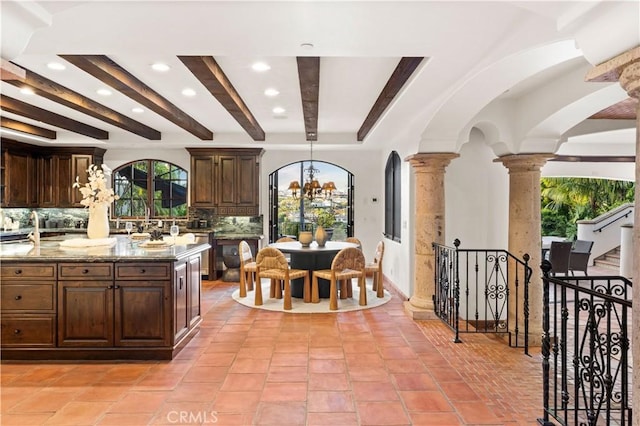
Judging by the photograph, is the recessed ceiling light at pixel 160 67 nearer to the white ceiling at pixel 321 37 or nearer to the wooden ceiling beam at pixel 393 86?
the white ceiling at pixel 321 37

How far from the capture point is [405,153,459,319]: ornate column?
509 cm

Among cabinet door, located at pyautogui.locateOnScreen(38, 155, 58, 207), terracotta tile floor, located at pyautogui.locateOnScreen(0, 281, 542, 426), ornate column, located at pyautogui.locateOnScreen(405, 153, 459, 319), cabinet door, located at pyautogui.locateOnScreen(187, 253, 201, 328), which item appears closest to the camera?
terracotta tile floor, located at pyautogui.locateOnScreen(0, 281, 542, 426)

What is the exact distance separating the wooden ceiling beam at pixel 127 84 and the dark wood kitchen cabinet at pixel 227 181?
173 centimetres

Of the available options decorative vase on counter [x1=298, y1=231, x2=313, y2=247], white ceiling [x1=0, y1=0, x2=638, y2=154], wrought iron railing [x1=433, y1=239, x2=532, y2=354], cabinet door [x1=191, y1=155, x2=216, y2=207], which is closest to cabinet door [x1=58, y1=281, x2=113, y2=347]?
white ceiling [x1=0, y1=0, x2=638, y2=154]

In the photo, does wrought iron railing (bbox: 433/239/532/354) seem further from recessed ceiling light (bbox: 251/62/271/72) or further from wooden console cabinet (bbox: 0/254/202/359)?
wooden console cabinet (bbox: 0/254/202/359)

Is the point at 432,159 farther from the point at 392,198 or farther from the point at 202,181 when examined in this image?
the point at 202,181

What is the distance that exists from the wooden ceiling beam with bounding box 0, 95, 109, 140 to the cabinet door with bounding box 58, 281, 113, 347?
275 centimetres

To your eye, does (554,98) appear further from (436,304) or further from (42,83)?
(42,83)

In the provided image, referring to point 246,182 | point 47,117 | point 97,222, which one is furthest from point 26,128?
point 246,182

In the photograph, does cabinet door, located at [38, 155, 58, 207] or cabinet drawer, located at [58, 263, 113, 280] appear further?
cabinet door, located at [38, 155, 58, 207]

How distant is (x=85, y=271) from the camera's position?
11.7ft

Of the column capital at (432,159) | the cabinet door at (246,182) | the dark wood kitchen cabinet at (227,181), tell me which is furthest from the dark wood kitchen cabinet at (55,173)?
the column capital at (432,159)

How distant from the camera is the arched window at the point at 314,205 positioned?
8.82m

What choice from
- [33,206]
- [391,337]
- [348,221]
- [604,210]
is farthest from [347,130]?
[604,210]
